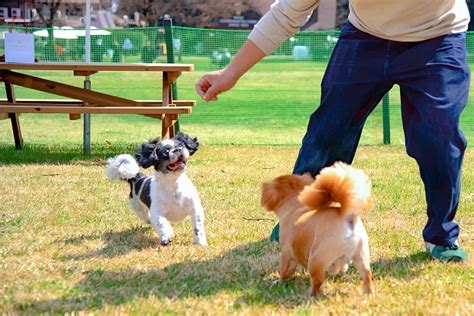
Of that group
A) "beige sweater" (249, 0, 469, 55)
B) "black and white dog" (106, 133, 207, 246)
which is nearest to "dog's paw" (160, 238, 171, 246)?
"black and white dog" (106, 133, 207, 246)

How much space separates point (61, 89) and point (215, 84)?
529cm

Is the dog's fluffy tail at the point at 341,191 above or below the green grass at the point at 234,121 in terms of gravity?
above

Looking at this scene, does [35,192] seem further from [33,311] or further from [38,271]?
[33,311]

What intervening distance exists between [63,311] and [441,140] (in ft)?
6.22

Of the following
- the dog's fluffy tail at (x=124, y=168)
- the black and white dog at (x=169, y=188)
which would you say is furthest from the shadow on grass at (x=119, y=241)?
the dog's fluffy tail at (x=124, y=168)

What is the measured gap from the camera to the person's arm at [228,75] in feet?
12.3

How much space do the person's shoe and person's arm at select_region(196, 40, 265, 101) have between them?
4.42 feet

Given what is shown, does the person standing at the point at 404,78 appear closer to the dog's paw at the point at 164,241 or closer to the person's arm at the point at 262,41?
the person's arm at the point at 262,41

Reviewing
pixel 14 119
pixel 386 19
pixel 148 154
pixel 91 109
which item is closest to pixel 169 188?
pixel 148 154

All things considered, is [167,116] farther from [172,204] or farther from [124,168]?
[172,204]

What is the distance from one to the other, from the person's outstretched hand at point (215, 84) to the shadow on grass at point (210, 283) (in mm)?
854

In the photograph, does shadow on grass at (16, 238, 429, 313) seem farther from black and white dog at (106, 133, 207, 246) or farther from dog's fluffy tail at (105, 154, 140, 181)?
dog's fluffy tail at (105, 154, 140, 181)

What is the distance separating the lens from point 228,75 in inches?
148

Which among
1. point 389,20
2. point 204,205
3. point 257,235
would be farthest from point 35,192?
point 389,20
